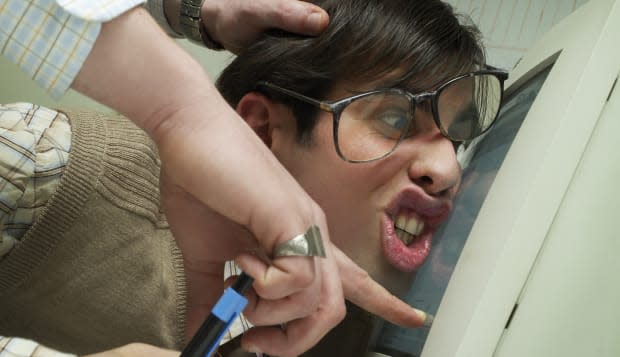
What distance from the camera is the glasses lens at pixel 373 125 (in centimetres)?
100

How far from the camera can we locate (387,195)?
0.99 meters

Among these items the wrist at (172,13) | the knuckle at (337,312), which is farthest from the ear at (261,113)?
the knuckle at (337,312)

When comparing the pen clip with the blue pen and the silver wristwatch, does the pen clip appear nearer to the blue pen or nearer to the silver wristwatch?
the blue pen

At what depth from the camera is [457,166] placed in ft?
3.32

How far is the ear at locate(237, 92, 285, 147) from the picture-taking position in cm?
111

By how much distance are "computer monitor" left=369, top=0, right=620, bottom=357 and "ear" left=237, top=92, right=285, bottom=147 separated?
481 mm

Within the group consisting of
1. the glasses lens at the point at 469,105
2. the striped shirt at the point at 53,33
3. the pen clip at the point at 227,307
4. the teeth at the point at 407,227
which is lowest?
the pen clip at the point at 227,307

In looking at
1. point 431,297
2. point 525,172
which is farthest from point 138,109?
point 431,297

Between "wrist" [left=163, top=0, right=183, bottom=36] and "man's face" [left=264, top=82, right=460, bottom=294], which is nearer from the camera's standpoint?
"man's face" [left=264, top=82, right=460, bottom=294]

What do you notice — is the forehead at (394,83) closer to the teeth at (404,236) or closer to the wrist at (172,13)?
the teeth at (404,236)

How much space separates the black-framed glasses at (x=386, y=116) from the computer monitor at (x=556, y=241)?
0.82 feet

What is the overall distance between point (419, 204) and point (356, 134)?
0.56 ft

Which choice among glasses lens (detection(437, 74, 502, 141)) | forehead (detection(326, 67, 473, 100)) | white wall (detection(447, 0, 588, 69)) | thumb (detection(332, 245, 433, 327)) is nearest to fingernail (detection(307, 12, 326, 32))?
forehead (detection(326, 67, 473, 100))

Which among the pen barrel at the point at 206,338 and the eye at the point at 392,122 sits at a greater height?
the eye at the point at 392,122
